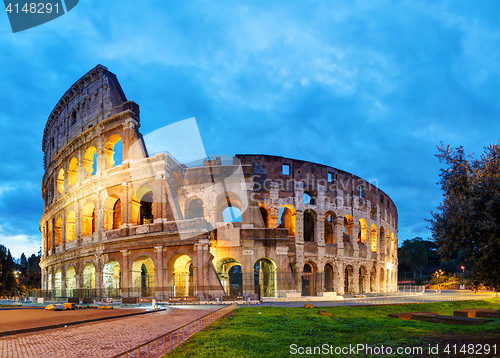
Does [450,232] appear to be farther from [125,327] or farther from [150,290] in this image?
[150,290]

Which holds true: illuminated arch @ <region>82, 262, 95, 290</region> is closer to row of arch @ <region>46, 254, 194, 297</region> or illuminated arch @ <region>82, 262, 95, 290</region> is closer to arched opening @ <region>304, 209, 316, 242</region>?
row of arch @ <region>46, 254, 194, 297</region>

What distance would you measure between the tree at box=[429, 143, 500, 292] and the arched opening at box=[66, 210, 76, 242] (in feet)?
108

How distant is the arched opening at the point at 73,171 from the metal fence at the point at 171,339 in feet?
82.0

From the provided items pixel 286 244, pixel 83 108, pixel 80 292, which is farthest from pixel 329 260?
pixel 83 108

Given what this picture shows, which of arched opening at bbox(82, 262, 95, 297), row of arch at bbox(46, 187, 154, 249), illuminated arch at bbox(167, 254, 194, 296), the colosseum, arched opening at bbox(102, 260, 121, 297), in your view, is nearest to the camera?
the colosseum

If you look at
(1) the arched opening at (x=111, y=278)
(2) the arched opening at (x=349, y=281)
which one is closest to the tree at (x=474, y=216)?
(1) the arched opening at (x=111, y=278)

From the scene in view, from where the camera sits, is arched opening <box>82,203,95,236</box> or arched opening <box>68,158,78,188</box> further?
arched opening <box>68,158,78,188</box>

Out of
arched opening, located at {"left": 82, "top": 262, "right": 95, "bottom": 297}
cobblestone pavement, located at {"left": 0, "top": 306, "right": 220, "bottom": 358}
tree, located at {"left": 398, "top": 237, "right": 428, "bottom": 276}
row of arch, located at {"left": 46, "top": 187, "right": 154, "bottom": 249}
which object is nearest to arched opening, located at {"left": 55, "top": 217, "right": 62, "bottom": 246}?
row of arch, located at {"left": 46, "top": 187, "right": 154, "bottom": 249}

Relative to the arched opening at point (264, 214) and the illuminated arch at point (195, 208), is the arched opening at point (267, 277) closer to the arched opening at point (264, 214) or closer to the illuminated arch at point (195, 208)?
the arched opening at point (264, 214)

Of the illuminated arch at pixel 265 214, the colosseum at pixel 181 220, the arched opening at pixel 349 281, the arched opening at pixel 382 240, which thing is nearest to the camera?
the colosseum at pixel 181 220

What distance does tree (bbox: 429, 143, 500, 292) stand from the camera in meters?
8.77

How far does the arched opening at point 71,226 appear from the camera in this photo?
3428 cm

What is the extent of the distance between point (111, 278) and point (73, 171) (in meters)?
12.1

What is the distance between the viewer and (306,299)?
2608 centimetres
